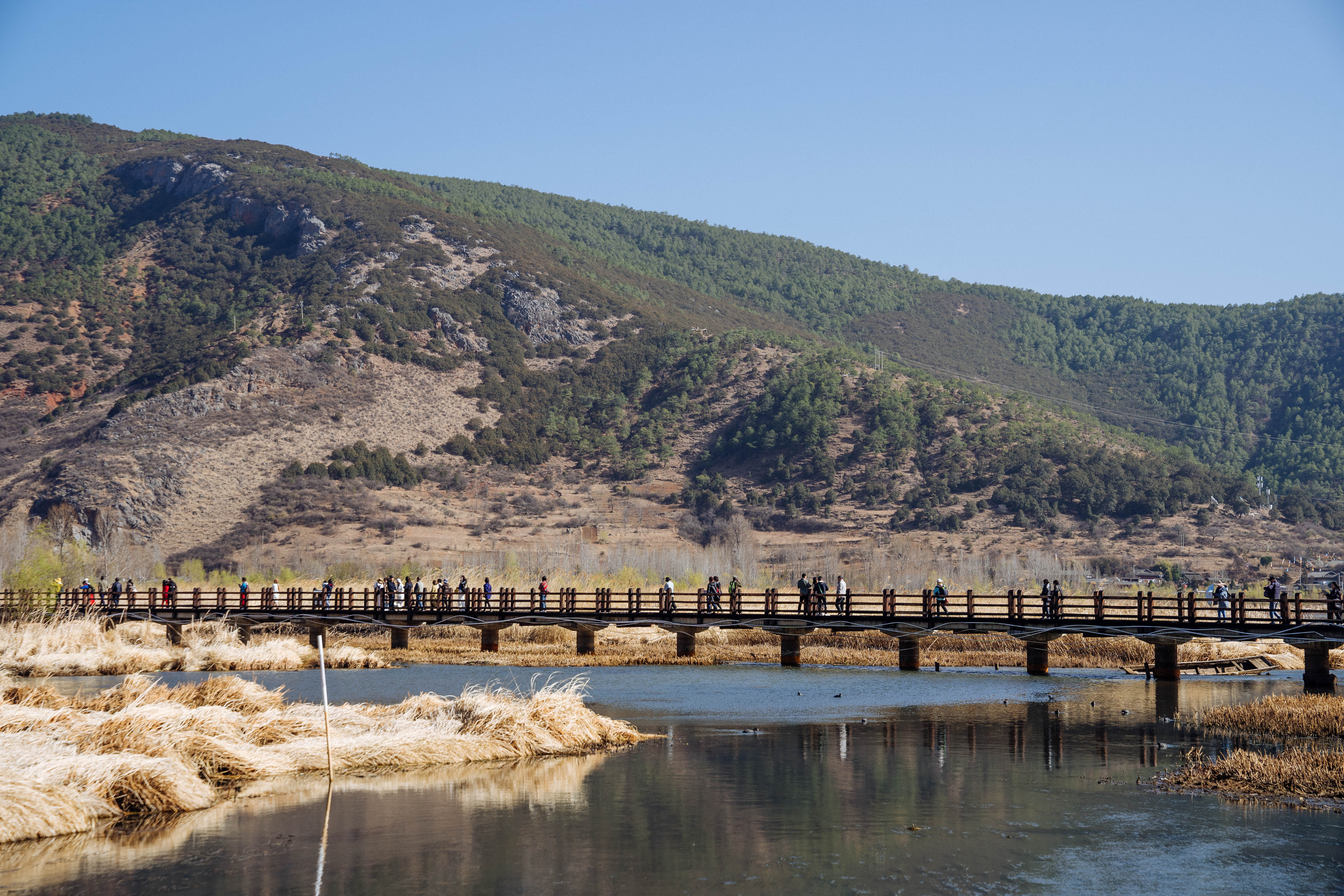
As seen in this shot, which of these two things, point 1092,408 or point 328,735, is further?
point 1092,408

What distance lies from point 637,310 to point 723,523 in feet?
172

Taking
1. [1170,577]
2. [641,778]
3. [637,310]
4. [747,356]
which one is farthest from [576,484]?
[641,778]

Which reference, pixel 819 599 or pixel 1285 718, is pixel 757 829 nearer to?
pixel 1285 718

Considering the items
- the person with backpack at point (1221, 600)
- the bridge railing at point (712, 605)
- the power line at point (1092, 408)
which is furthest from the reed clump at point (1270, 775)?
the power line at point (1092, 408)

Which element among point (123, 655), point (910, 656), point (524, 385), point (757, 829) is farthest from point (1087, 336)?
point (757, 829)

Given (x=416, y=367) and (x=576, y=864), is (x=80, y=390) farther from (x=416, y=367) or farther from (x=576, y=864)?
(x=576, y=864)

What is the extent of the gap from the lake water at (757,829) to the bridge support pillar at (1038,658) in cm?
1237

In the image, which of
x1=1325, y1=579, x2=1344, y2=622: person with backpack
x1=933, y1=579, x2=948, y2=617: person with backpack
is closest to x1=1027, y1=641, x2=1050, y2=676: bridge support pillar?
x1=933, y1=579, x2=948, y2=617: person with backpack

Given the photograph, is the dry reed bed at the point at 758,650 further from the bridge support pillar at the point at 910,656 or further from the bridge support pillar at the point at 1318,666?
the bridge support pillar at the point at 1318,666

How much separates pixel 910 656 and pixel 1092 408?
111530mm

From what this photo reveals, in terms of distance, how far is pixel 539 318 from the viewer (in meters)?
135

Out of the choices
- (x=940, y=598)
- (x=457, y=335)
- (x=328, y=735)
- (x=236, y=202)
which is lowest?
(x=328, y=735)

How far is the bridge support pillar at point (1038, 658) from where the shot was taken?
1486 inches

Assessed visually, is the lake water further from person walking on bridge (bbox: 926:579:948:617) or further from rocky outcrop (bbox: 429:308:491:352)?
rocky outcrop (bbox: 429:308:491:352)
